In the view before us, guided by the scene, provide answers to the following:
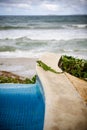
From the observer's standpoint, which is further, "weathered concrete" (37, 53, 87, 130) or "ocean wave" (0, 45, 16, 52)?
"ocean wave" (0, 45, 16, 52)

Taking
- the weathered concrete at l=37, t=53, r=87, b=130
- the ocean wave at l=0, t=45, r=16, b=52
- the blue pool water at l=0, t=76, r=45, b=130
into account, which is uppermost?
the weathered concrete at l=37, t=53, r=87, b=130

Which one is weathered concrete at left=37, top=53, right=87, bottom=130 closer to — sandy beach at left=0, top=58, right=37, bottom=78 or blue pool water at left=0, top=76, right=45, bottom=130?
blue pool water at left=0, top=76, right=45, bottom=130

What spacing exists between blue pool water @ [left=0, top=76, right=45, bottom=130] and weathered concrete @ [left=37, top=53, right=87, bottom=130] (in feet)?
0.92

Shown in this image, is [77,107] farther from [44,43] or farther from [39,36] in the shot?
[39,36]

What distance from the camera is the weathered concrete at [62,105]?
115 inches

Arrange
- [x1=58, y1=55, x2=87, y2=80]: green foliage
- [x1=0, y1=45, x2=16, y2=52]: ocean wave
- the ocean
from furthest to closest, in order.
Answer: [x1=0, y1=45, x2=16, y2=52]: ocean wave → the ocean → [x1=58, y1=55, x2=87, y2=80]: green foliage

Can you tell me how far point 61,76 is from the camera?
4961mm

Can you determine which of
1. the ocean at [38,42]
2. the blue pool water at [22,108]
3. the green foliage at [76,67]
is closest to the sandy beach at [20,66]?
the ocean at [38,42]

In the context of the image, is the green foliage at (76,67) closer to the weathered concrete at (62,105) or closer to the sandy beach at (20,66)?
the weathered concrete at (62,105)

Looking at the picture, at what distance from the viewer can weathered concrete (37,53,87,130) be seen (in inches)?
115

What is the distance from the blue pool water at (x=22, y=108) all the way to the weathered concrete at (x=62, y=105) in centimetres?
28

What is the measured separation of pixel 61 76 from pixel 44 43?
10.4m

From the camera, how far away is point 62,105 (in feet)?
11.5

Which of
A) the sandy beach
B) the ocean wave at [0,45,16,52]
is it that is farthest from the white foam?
the sandy beach
